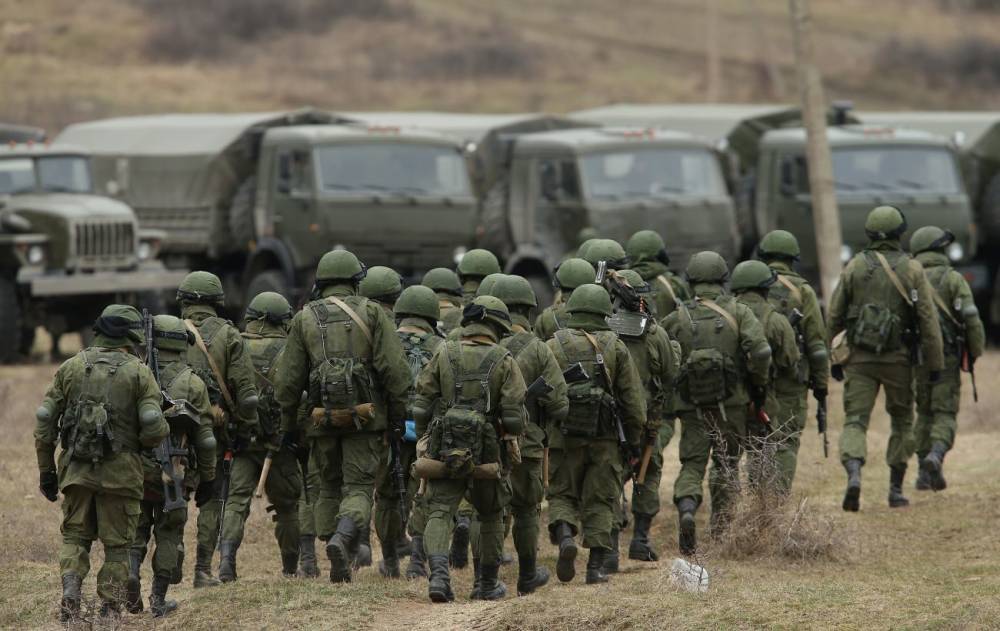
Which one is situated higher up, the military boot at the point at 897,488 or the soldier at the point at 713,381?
the soldier at the point at 713,381

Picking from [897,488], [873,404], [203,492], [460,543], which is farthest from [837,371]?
[203,492]

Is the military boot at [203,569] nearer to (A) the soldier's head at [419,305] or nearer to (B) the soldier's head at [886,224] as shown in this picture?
(A) the soldier's head at [419,305]

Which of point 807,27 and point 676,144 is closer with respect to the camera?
point 807,27

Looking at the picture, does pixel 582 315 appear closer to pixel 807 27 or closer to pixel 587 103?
pixel 807 27

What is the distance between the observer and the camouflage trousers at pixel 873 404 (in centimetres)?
1202

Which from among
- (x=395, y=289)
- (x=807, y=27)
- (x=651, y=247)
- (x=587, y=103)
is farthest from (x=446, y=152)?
(x=587, y=103)

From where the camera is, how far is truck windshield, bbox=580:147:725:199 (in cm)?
2022

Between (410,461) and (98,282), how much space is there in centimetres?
1043

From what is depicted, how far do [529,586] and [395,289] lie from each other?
1.72 metres

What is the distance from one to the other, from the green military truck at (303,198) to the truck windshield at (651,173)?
1.43 meters

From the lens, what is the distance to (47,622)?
30.7 ft

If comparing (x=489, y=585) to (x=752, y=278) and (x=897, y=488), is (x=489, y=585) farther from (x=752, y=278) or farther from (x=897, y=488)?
(x=897, y=488)

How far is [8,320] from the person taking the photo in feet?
65.5

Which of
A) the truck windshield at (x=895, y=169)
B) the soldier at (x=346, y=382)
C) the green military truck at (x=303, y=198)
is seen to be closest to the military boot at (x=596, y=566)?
the soldier at (x=346, y=382)
